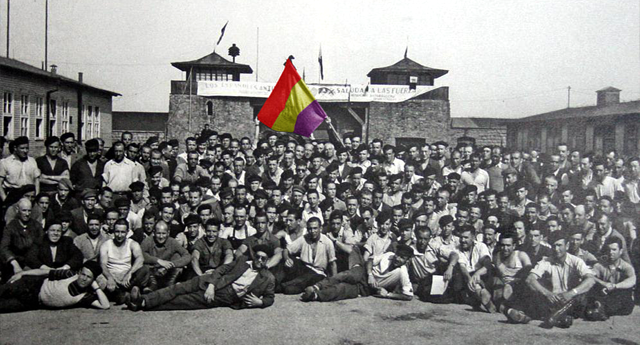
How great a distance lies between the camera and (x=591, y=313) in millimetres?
4648

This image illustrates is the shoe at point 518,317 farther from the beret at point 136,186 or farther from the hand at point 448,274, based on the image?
the beret at point 136,186

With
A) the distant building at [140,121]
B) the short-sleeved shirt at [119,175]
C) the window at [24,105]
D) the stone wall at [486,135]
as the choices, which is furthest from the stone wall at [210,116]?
the short-sleeved shirt at [119,175]

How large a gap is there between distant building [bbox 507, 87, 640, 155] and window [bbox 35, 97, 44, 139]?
1049cm

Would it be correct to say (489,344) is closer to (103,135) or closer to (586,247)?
(586,247)

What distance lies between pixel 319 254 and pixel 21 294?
272 centimetres

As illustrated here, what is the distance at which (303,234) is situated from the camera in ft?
18.6

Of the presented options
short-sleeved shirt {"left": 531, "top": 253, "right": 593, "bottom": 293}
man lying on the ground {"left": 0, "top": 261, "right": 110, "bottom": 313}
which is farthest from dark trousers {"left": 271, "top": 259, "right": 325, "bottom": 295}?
short-sleeved shirt {"left": 531, "top": 253, "right": 593, "bottom": 293}

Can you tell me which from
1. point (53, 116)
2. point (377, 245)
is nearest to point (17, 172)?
point (377, 245)

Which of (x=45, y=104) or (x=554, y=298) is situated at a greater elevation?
(x=45, y=104)

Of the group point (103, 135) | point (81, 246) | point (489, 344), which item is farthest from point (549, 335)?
point (103, 135)

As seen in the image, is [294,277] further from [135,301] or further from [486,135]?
[486,135]

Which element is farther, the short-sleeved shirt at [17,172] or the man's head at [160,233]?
the short-sleeved shirt at [17,172]

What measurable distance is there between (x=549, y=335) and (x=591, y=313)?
2.18ft

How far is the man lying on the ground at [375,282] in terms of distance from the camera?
17.0 feet
